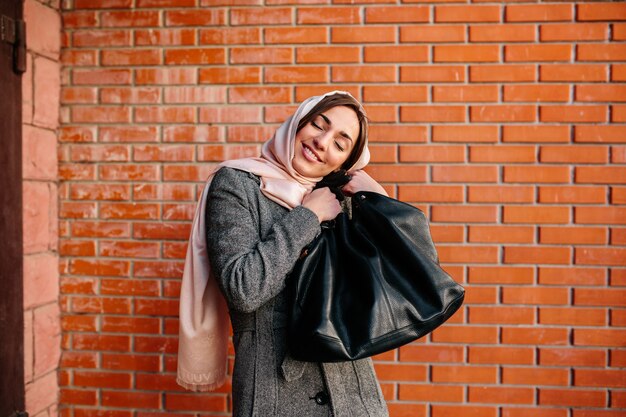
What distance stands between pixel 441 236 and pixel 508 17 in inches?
41.8

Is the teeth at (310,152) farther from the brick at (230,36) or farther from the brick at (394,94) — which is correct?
the brick at (230,36)

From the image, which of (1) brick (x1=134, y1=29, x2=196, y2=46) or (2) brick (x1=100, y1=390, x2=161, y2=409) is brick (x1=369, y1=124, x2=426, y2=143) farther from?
(2) brick (x1=100, y1=390, x2=161, y2=409)

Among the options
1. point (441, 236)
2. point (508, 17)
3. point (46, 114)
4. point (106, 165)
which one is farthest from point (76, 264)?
point (508, 17)

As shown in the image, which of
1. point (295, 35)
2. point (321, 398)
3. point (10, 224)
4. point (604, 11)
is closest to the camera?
point (321, 398)

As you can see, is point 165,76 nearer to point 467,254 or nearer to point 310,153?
point 310,153

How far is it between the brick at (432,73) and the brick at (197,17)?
0.91 meters

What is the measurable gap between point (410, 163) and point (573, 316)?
40.6 inches

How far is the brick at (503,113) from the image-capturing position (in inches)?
88.1

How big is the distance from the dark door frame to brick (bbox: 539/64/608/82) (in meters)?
2.38

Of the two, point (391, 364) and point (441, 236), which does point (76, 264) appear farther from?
point (441, 236)

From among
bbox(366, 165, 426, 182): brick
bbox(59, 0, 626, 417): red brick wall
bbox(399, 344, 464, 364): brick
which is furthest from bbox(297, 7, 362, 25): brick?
bbox(399, 344, 464, 364): brick

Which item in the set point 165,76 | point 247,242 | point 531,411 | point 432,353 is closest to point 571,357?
point 531,411

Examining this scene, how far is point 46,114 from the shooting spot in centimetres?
232

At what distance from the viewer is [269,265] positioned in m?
1.41
